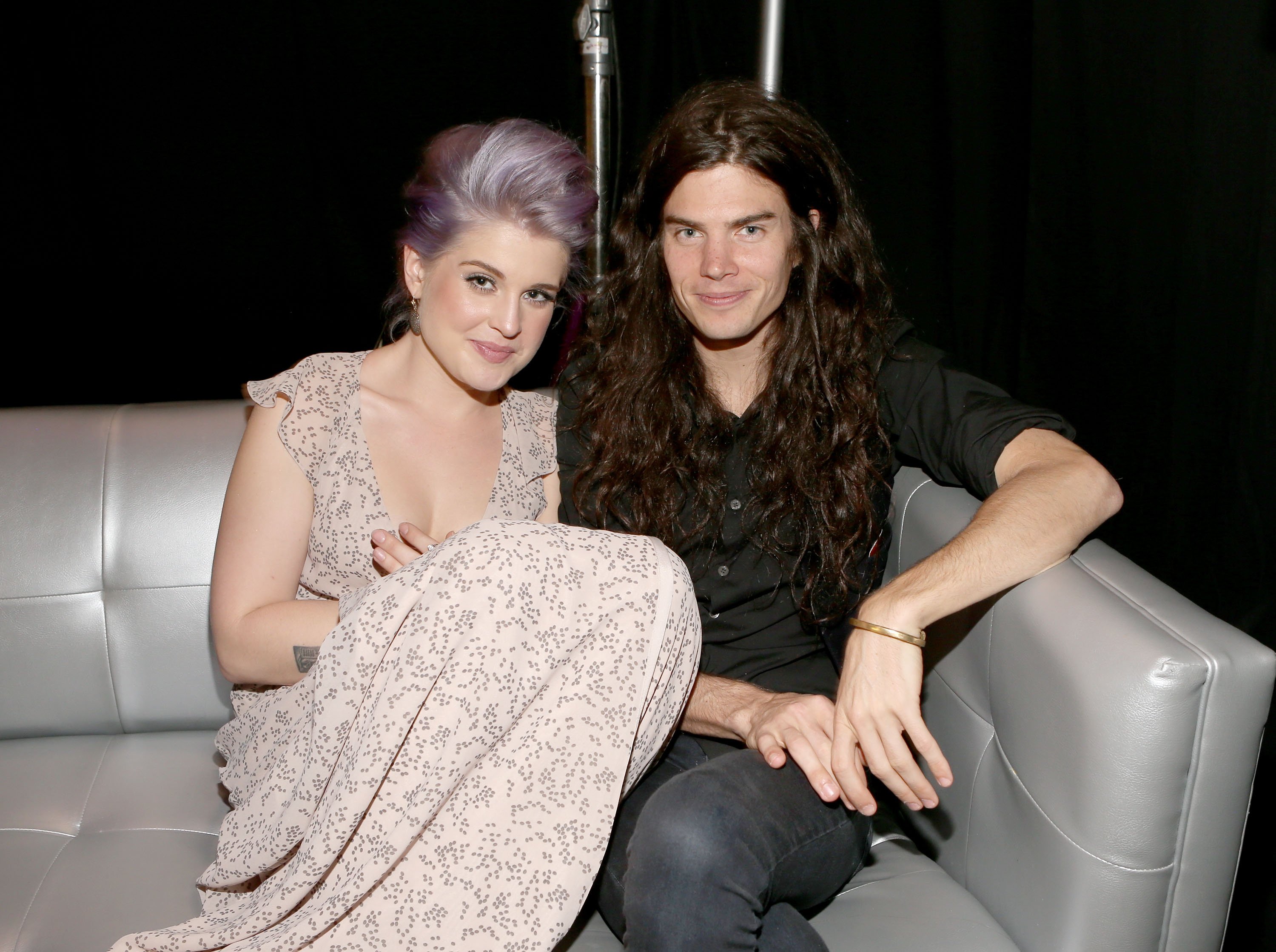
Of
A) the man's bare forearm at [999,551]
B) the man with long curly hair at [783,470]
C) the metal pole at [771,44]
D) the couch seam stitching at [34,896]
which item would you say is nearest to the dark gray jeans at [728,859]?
the man with long curly hair at [783,470]

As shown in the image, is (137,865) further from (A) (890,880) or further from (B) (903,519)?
(B) (903,519)

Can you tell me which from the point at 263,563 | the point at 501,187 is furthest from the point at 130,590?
the point at 501,187

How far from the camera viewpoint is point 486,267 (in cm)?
130

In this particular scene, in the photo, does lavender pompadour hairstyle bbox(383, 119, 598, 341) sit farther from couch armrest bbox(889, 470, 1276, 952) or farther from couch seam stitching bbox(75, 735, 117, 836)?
couch seam stitching bbox(75, 735, 117, 836)

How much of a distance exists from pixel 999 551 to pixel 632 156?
193cm

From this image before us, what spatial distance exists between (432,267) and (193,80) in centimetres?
153

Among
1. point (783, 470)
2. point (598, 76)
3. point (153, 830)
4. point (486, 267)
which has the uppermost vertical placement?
point (598, 76)

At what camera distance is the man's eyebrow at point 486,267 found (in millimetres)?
1297

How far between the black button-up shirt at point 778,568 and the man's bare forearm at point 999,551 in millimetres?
199

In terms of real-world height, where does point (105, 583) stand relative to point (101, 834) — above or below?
above

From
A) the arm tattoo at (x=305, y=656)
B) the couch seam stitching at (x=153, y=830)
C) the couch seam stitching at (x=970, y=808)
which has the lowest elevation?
the couch seam stitching at (x=153, y=830)

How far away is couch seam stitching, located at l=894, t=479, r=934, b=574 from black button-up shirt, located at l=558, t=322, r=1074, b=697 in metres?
0.02

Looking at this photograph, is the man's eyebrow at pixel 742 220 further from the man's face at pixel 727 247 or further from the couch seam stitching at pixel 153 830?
the couch seam stitching at pixel 153 830

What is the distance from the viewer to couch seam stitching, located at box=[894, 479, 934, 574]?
1402 millimetres
